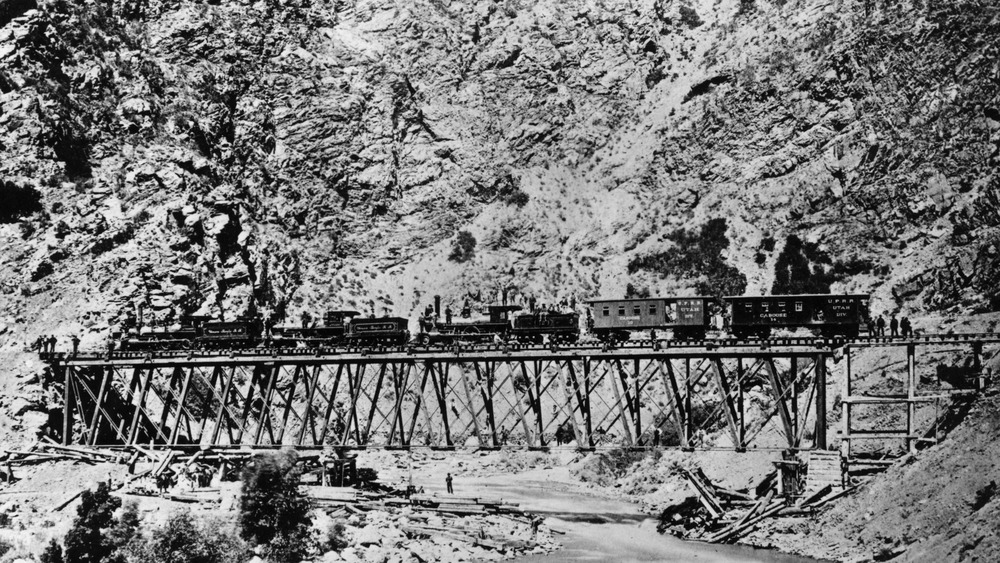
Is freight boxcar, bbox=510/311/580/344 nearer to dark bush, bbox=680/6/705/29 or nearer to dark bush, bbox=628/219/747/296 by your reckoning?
dark bush, bbox=628/219/747/296

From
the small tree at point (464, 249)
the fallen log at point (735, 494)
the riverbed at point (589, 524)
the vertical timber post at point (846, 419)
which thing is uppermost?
the small tree at point (464, 249)

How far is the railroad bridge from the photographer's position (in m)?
48.9

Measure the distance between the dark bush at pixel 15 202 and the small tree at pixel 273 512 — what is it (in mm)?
45895

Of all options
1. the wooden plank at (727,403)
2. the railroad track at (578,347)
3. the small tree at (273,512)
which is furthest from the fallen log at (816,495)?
the small tree at (273,512)

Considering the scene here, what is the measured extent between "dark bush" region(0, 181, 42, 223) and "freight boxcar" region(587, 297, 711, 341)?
4376 centimetres

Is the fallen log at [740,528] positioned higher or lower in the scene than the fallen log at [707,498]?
lower

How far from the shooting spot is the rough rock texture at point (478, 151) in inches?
2931

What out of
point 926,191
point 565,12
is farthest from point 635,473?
point 565,12

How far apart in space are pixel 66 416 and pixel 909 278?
52.1 metres

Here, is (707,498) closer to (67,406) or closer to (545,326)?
(545,326)

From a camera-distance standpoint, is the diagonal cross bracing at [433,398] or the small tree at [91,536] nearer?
the small tree at [91,536]

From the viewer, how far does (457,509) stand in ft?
168

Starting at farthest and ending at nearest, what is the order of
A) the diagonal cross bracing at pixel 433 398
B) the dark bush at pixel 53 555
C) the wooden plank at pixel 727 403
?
the diagonal cross bracing at pixel 433 398 → the wooden plank at pixel 727 403 → the dark bush at pixel 53 555

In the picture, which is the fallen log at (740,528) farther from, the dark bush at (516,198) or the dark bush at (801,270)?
the dark bush at (516,198)
